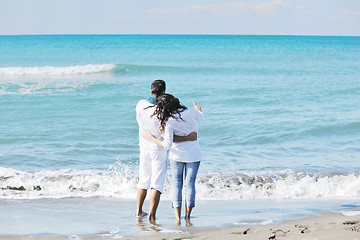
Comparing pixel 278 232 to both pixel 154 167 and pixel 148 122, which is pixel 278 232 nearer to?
pixel 154 167

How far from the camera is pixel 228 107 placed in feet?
49.9

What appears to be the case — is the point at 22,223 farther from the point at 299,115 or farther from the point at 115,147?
the point at 299,115

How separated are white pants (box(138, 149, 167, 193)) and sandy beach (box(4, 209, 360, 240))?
63cm

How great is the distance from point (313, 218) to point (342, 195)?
1969 millimetres

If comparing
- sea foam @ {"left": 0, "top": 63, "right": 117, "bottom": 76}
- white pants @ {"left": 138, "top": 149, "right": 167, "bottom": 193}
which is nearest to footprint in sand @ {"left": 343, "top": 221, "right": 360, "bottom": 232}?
white pants @ {"left": 138, "top": 149, "right": 167, "bottom": 193}

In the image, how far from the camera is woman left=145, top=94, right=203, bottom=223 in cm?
493

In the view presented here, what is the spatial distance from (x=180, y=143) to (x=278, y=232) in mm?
1418

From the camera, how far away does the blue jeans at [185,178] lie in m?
5.14

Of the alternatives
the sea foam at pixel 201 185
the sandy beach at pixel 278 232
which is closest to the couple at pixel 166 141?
the sandy beach at pixel 278 232

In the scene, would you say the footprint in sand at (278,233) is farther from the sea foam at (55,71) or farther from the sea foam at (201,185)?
the sea foam at (55,71)

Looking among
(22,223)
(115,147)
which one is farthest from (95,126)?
(22,223)

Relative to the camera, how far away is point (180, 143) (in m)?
5.07

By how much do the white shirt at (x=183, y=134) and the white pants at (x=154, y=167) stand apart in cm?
17

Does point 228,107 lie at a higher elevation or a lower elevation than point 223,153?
higher
